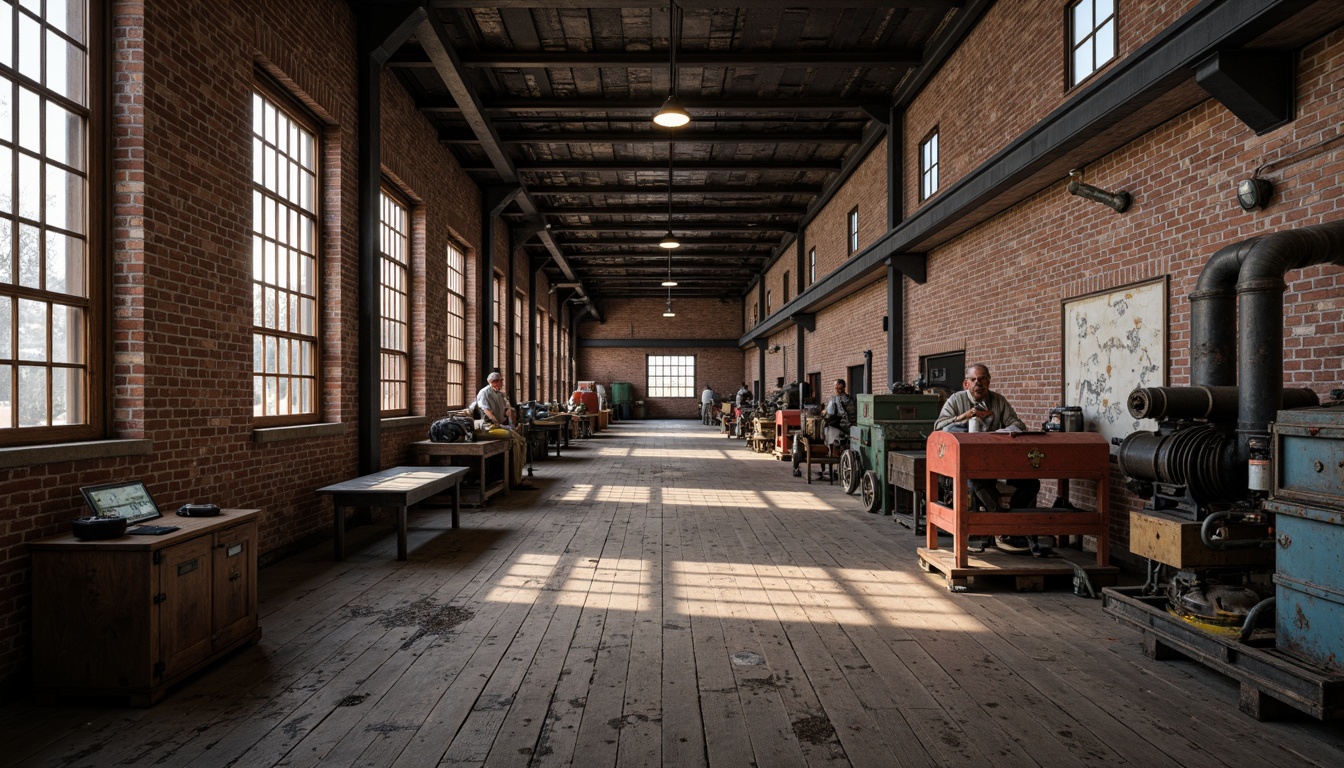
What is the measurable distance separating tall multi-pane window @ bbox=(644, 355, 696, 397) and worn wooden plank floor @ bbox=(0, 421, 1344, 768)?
25961 millimetres

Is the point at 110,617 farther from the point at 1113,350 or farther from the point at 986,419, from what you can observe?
the point at 1113,350

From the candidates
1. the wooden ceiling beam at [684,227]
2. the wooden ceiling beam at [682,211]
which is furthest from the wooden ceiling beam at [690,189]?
the wooden ceiling beam at [684,227]

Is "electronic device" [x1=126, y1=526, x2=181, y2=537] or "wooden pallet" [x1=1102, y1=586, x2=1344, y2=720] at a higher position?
"electronic device" [x1=126, y1=526, x2=181, y2=537]

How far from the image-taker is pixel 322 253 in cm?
679

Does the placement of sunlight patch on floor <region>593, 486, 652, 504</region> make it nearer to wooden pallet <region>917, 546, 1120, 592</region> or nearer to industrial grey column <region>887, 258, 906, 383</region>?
industrial grey column <region>887, 258, 906, 383</region>

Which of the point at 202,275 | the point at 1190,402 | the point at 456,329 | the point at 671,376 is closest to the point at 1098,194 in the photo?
the point at 1190,402

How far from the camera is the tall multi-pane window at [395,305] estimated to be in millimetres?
8641

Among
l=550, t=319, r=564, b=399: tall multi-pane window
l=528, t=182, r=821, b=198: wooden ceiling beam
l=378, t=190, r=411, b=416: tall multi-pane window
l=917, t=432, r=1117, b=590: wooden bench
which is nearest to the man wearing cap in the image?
l=378, t=190, r=411, b=416: tall multi-pane window

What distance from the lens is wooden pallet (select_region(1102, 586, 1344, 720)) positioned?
8.79ft

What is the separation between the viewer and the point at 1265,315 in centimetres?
332

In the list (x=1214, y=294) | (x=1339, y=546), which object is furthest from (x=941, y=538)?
(x=1339, y=546)

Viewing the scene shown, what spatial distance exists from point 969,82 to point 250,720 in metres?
8.72

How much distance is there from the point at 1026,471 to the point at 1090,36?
3.74 meters

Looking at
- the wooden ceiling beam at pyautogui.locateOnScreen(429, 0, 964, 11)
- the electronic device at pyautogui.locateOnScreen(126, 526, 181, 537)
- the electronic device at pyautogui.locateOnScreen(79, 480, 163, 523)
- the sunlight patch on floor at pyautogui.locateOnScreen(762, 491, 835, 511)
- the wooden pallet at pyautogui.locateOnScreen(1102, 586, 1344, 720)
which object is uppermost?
the wooden ceiling beam at pyautogui.locateOnScreen(429, 0, 964, 11)
